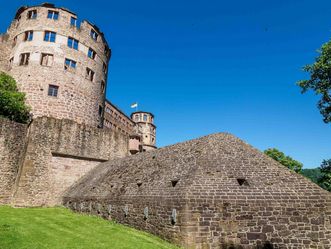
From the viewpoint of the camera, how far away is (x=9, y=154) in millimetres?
20781

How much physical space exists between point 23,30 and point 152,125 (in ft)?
159

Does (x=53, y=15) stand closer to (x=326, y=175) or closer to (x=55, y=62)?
(x=55, y=62)

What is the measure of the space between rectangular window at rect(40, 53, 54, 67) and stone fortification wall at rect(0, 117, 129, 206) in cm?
765

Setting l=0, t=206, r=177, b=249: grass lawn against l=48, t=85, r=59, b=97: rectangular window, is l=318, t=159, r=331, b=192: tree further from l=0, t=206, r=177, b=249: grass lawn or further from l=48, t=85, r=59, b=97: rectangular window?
l=48, t=85, r=59, b=97: rectangular window

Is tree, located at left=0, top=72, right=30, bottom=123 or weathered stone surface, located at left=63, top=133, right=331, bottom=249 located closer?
weathered stone surface, located at left=63, top=133, right=331, bottom=249

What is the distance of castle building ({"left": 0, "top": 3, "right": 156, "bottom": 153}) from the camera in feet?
86.7

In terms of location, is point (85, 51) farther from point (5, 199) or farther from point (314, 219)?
point (314, 219)

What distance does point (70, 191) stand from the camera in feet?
70.8

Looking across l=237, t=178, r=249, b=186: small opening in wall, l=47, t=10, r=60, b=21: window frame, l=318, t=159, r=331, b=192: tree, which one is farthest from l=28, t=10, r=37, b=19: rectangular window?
l=318, t=159, r=331, b=192: tree

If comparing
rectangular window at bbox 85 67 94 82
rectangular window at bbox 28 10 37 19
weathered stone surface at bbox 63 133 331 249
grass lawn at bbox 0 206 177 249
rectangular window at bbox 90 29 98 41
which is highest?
rectangular window at bbox 28 10 37 19

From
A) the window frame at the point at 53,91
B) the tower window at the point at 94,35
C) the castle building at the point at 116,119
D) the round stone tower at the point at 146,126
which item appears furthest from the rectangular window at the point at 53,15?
the round stone tower at the point at 146,126

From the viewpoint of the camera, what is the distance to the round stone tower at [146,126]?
235 feet

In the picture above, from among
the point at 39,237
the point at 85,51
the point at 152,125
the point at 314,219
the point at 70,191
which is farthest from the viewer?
the point at 152,125

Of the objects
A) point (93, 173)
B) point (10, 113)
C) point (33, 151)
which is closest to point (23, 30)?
point (10, 113)
